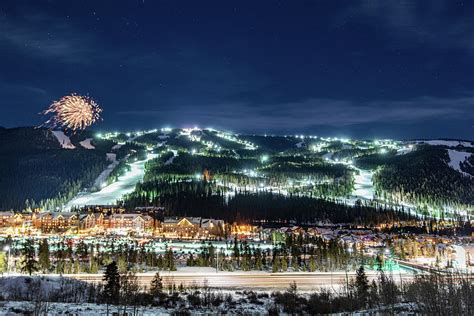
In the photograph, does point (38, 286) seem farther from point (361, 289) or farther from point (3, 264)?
point (361, 289)

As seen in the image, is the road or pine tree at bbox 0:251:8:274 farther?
the road

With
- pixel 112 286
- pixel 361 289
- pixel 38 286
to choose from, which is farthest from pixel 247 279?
pixel 38 286

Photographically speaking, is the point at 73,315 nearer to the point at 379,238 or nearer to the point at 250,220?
the point at 379,238

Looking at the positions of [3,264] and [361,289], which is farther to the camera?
[3,264]

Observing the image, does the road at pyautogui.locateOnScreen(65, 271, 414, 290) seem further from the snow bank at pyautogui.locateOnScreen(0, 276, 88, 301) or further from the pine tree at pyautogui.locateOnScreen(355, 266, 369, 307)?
the pine tree at pyautogui.locateOnScreen(355, 266, 369, 307)

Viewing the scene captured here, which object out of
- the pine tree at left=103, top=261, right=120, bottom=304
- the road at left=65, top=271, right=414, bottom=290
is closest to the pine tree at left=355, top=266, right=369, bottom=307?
the road at left=65, top=271, right=414, bottom=290

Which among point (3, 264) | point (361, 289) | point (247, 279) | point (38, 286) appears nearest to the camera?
point (361, 289)

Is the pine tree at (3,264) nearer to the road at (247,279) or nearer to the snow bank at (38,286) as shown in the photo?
the snow bank at (38,286)

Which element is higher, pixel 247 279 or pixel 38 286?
pixel 38 286

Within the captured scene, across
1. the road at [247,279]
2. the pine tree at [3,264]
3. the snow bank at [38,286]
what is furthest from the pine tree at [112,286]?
the pine tree at [3,264]
